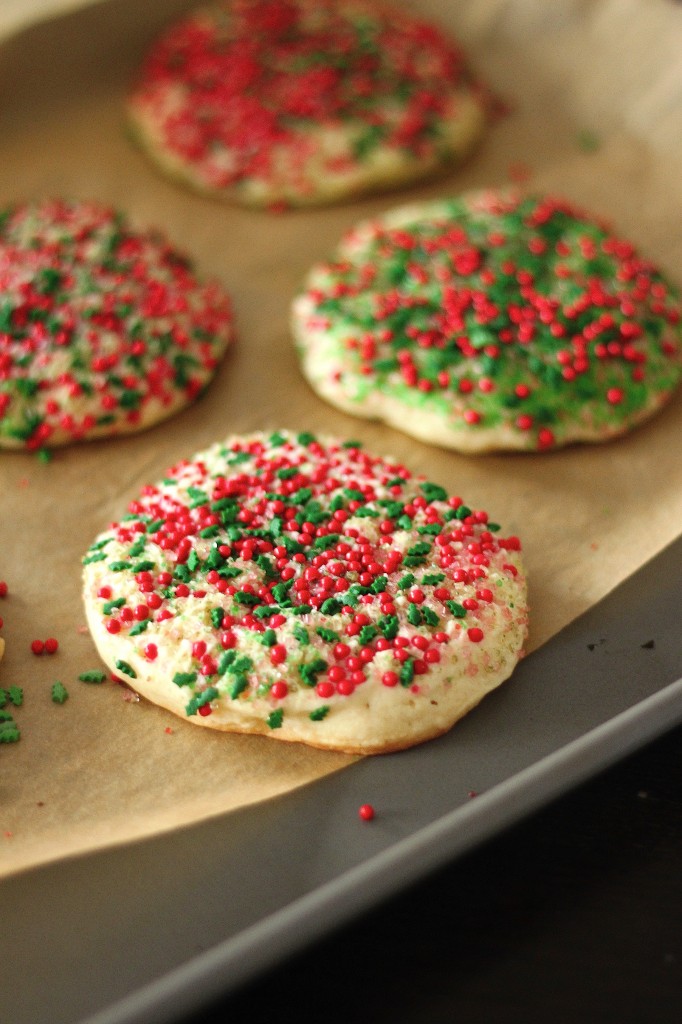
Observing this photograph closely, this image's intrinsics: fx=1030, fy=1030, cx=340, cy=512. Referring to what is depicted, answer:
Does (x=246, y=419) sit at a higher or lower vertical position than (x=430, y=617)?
lower

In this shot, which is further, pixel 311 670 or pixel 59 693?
pixel 59 693

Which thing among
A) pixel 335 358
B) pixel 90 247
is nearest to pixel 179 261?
pixel 90 247

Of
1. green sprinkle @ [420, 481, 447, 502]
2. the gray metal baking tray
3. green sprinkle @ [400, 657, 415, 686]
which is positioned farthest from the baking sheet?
green sprinkle @ [420, 481, 447, 502]

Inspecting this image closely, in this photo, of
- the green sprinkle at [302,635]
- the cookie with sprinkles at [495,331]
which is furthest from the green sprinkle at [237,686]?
the cookie with sprinkles at [495,331]

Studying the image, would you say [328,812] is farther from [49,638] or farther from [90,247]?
[90,247]

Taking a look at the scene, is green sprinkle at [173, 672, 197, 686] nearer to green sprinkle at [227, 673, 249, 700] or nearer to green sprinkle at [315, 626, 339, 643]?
green sprinkle at [227, 673, 249, 700]

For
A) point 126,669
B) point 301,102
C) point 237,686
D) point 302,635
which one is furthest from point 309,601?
point 301,102

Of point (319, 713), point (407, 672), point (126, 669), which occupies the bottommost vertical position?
point (126, 669)

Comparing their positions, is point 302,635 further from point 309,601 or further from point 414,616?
point 414,616
